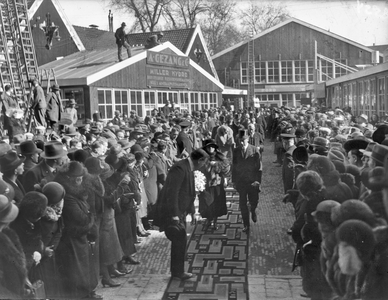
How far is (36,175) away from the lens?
18.7ft

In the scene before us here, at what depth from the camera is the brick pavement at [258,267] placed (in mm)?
5934

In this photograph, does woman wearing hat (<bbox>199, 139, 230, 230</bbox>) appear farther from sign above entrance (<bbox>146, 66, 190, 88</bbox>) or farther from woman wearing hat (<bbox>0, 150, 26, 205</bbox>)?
sign above entrance (<bbox>146, 66, 190, 88</bbox>)

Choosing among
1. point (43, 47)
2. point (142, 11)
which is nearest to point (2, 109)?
point (142, 11)

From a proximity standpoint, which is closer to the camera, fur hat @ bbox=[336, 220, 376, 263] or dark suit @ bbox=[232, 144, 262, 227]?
fur hat @ bbox=[336, 220, 376, 263]

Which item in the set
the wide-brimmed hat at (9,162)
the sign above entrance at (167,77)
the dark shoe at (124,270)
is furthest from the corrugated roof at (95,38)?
the wide-brimmed hat at (9,162)

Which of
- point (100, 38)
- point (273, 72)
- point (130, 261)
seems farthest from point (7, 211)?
point (273, 72)

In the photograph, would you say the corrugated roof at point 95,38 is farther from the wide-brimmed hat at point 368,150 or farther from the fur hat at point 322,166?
the fur hat at point 322,166

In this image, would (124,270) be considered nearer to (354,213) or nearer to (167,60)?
(354,213)

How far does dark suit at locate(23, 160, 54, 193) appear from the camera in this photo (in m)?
5.57

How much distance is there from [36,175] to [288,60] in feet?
133

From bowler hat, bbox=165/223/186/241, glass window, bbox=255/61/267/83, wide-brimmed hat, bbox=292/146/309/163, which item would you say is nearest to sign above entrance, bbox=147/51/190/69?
wide-brimmed hat, bbox=292/146/309/163

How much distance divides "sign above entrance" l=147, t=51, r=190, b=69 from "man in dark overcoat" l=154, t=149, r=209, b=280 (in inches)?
707

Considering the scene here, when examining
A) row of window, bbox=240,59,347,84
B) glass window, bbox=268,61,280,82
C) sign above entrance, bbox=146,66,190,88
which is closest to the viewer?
sign above entrance, bbox=146,66,190,88

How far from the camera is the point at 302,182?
4922 millimetres
